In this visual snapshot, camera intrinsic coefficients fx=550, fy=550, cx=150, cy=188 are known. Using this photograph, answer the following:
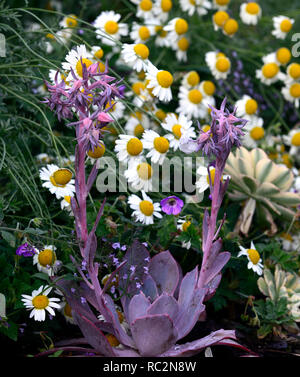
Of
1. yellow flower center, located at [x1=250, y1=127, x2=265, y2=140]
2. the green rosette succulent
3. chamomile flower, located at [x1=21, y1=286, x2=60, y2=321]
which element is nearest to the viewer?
chamomile flower, located at [x1=21, y1=286, x2=60, y2=321]

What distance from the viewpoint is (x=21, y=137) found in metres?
1.52

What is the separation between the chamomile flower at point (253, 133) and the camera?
1962 mm

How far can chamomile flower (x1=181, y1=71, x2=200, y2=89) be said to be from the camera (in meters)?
1.99

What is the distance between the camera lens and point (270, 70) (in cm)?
209

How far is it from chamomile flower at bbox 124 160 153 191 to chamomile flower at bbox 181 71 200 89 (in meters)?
0.65

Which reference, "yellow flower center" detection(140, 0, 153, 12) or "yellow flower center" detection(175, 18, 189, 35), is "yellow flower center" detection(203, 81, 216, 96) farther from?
"yellow flower center" detection(140, 0, 153, 12)

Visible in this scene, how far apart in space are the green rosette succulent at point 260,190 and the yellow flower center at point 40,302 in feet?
2.14

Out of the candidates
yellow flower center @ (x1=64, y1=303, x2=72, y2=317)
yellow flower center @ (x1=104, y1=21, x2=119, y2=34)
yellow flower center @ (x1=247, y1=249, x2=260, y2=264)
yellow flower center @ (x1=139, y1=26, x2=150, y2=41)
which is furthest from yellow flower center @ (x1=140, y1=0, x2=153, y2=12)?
yellow flower center @ (x1=64, y1=303, x2=72, y2=317)

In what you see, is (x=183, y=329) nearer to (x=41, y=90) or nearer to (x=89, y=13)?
(x=41, y=90)

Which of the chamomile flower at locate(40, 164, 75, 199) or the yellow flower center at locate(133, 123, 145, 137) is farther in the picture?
Answer: the yellow flower center at locate(133, 123, 145, 137)

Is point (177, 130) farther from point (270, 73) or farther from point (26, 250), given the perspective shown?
point (270, 73)

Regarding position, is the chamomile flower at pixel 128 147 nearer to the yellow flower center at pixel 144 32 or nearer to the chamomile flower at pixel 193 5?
the yellow flower center at pixel 144 32

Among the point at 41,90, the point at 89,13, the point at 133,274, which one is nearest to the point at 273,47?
the point at 89,13

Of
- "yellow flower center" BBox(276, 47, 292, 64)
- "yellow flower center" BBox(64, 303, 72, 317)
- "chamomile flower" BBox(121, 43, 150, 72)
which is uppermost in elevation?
"chamomile flower" BBox(121, 43, 150, 72)
